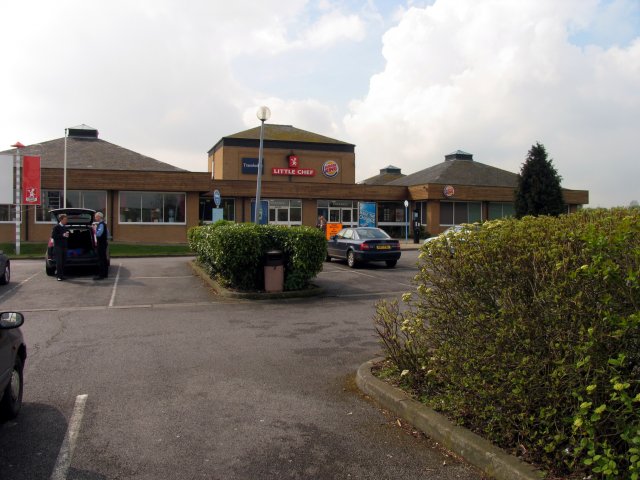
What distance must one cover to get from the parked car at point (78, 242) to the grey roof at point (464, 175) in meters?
32.0

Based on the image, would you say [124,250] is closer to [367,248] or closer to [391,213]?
[367,248]

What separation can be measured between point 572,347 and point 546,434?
2.27 ft

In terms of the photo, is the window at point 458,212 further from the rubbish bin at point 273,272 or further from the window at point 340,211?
the rubbish bin at point 273,272

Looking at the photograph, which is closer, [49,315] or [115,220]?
[49,315]

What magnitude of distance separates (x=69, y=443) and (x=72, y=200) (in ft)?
108

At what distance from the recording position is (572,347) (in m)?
3.24

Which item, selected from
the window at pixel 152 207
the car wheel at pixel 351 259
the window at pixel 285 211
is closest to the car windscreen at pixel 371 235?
the car wheel at pixel 351 259

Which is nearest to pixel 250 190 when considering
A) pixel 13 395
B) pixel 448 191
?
pixel 448 191

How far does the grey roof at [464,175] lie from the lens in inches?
1829

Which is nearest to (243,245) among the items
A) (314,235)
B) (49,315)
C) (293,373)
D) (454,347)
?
(314,235)

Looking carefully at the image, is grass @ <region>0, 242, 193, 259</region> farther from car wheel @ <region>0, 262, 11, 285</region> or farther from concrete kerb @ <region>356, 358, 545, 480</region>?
concrete kerb @ <region>356, 358, 545, 480</region>

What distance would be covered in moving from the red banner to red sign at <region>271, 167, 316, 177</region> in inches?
1118

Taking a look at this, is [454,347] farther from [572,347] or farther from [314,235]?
[314,235]

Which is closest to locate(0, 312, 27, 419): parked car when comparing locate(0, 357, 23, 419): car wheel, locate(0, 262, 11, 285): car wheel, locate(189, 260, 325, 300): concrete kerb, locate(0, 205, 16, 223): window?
locate(0, 357, 23, 419): car wheel
